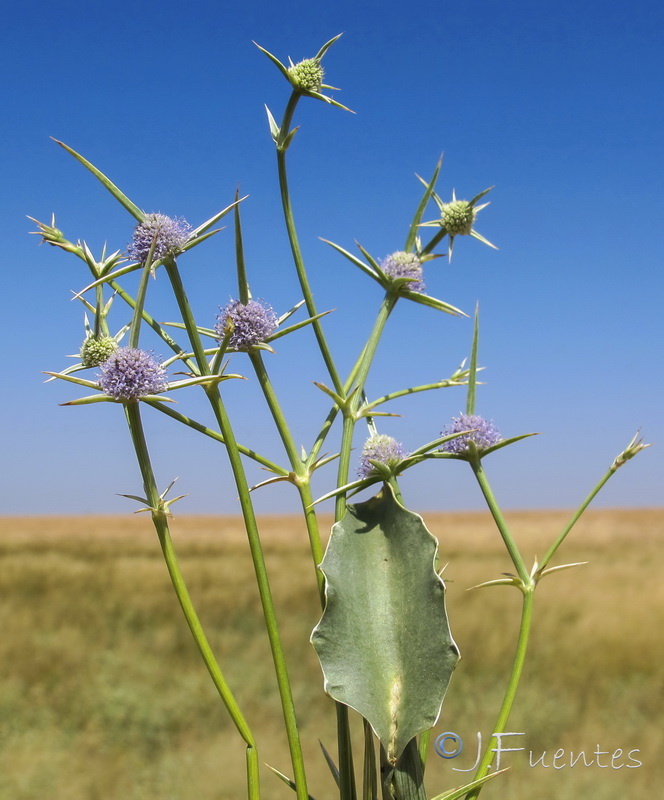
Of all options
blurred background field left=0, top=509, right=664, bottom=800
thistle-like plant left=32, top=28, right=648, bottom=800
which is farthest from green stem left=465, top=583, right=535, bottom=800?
blurred background field left=0, top=509, right=664, bottom=800

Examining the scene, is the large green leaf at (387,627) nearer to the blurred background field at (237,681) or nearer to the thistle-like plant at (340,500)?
the thistle-like plant at (340,500)

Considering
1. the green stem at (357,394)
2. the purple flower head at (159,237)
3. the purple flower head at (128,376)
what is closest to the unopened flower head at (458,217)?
the green stem at (357,394)

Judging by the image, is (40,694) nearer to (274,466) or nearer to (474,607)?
(474,607)

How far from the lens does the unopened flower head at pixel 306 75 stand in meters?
0.96

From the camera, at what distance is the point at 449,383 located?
1.08 metres

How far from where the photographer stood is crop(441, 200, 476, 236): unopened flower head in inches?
42.2

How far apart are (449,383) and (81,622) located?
6.50 m

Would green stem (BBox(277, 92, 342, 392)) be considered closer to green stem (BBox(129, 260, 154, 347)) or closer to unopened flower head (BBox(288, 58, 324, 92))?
unopened flower head (BBox(288, 58, 324, 92))

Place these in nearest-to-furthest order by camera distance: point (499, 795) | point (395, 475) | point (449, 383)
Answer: point (395, 475) < point (449, 383) < point (499, 795)

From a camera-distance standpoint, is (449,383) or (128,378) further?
(449,383)

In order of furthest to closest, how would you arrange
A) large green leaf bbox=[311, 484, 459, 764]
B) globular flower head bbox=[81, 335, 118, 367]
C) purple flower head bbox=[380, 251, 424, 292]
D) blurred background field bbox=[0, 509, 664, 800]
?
blurred background field bbox=[0, 509, 664, 800] < purple flower head bbox=[380, 251, 424, 292] < globular flower head bbox=[81, 335, 118, 367] < large green leaf bbox=[311, 484, 459, 764]

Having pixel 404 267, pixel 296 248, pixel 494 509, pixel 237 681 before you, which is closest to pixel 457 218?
pixel 404 267

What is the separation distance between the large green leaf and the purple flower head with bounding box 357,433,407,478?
4.0 inches

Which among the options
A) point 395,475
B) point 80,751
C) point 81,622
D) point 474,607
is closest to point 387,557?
point 395,475
